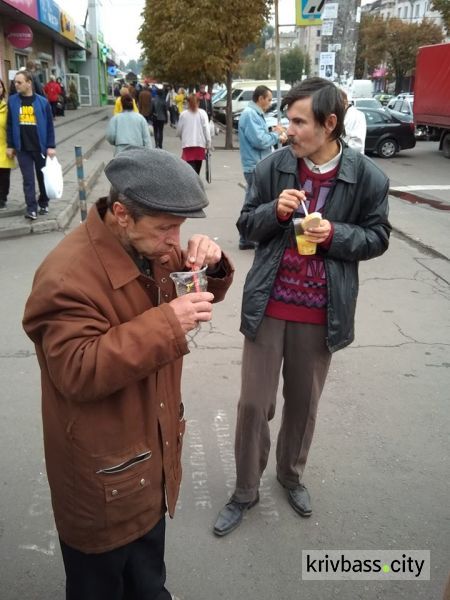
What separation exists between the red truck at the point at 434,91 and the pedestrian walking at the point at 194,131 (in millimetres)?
9931

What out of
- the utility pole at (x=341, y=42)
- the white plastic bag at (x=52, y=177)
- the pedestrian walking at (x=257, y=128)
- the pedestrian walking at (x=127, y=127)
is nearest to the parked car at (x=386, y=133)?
the utility pole at (x=341, y=42)

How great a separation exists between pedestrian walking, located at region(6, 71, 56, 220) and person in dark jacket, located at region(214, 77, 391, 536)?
5607mm

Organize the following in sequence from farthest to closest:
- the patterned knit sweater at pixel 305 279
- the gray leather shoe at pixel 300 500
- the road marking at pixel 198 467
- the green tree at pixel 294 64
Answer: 1. the green tree at pixel 294 64
2. the road marking at pixel 198 467
3. the gray leather shoe at pixel 300 500
4. the patterned knit sweater at pixel 305 279

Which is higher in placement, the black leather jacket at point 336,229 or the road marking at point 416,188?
the black leather jacket at point 336,229

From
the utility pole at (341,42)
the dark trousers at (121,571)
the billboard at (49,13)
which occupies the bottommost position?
the dark trousers at (121,571)

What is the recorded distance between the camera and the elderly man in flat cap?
4.47ft

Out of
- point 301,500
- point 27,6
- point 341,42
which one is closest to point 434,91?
point 341,42

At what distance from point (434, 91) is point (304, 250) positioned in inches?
684

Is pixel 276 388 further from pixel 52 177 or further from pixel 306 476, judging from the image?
pixel 52 177

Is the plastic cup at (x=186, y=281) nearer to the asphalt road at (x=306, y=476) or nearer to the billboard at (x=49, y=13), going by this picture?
the asphalt road at (x=306, y=476)

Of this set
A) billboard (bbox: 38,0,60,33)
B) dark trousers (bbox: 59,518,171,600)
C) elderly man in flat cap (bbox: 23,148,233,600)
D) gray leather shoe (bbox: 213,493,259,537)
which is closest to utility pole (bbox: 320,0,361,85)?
gray leather shoe (bbox: 213,493,259,537)

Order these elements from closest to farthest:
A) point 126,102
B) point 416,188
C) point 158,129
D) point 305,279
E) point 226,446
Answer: point 305,279 → point 226,446 → point 126,102 → point 416,188 → point 158,129

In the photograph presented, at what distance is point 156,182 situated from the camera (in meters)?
1.39

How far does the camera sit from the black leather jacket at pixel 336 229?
7.45 ft
